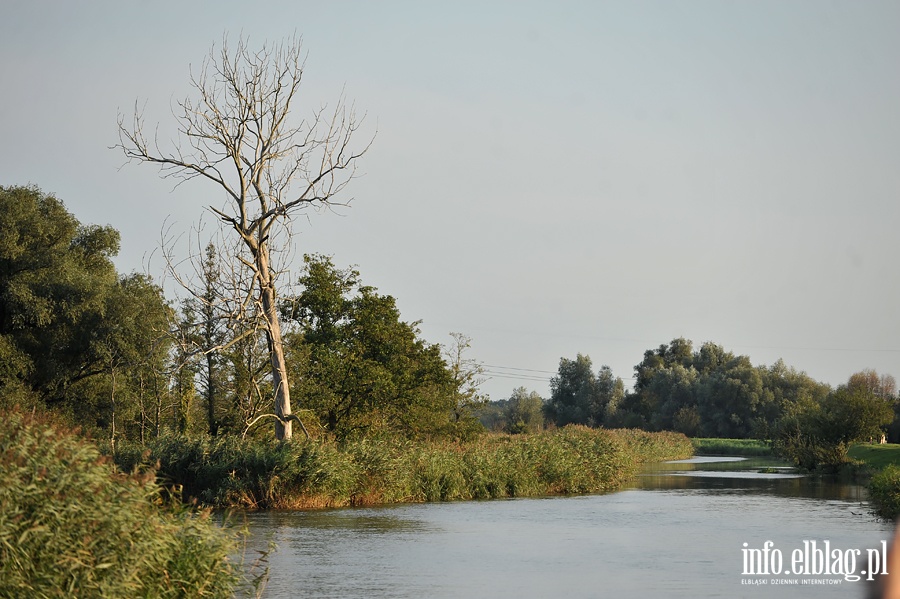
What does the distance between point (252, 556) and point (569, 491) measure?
2060cm

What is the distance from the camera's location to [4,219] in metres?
39.1

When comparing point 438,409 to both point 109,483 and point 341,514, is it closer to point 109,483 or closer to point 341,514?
point 341,514

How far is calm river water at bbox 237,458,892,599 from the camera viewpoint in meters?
14.6

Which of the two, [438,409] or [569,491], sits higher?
[438,409]

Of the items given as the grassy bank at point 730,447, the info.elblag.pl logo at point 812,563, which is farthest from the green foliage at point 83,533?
the grassy bank at point 730,447

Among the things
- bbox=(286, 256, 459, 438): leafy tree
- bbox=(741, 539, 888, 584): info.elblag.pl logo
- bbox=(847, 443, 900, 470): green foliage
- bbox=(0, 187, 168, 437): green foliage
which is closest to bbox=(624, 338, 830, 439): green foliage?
bbox=(847, 443, 900, 470): green foliage

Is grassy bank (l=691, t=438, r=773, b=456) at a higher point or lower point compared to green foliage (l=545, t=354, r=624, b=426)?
lower

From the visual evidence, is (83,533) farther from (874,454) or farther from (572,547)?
(874,454)

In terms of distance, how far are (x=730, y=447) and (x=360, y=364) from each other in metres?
50.8

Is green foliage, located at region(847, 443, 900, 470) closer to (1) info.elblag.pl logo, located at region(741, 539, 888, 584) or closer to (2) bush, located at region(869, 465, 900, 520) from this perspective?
(2) bush, located at region(869, 465, 900, 520)

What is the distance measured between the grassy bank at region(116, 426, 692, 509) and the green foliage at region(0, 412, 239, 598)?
11734mm

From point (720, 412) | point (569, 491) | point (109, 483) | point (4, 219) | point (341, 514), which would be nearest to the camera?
point (109, 483)

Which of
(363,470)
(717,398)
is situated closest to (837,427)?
(363,470)

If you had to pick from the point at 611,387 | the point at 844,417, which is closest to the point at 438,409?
the point at 844,417
